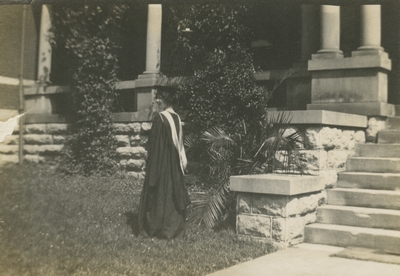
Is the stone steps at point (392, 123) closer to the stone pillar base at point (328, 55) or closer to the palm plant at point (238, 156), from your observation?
the stone pillar base at point (328, 55)

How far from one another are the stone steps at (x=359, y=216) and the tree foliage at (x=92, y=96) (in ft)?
14.7

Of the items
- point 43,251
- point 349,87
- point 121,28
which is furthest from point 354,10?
point 43,251

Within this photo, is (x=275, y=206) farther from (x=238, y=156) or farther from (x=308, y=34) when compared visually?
(x=308, y=34)

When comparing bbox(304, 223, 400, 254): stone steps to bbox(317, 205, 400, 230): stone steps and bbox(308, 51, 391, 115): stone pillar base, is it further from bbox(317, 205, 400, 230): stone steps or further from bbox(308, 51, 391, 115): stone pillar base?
bbox(308, 51, 391, 115): stone pillar base

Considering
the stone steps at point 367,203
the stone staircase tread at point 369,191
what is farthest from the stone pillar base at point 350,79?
the stone staircase tread at point 369,191

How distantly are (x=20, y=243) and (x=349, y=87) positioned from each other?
532cm

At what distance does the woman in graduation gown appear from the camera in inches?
256

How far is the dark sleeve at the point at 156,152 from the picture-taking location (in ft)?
21.5

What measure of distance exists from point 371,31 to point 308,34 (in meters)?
1.30

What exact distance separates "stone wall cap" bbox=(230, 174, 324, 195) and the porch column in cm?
325

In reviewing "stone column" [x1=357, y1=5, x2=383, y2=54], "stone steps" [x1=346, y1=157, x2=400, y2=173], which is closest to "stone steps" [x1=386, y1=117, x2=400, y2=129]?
"stone steps" [x1=346, y1=157, x2=400, y2=173]

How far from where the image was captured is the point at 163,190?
258 inches

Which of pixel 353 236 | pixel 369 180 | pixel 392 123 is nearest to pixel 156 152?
pixel 353 236

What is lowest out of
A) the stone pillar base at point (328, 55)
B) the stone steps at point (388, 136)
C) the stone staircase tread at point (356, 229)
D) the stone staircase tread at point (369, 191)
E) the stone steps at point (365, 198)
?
the stone staircase tread at point (356, 229)
